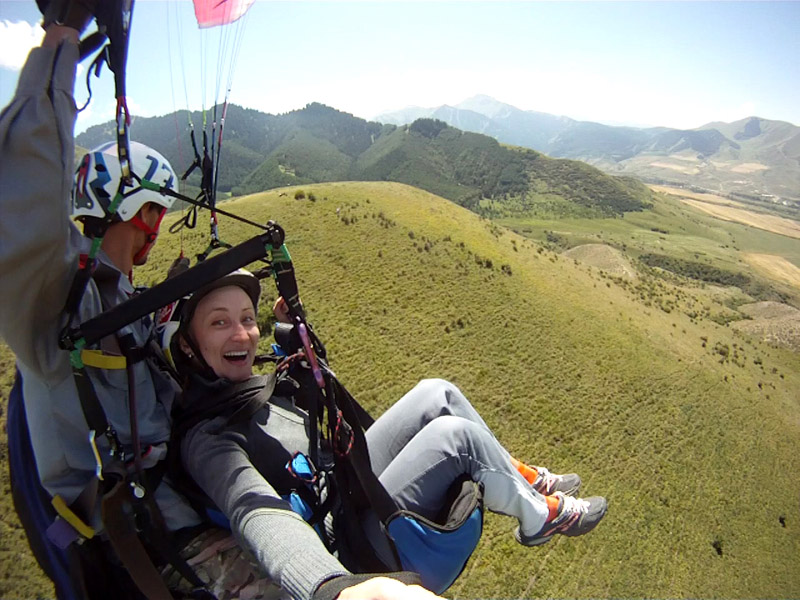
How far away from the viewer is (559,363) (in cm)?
2555

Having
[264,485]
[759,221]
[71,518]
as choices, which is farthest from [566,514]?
[759,221]

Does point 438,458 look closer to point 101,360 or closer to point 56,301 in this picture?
point 101,360

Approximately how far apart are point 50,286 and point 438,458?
2458 mm

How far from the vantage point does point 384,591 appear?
4.77ft

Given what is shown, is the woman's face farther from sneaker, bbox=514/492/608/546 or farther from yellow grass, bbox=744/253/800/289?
yellow grass, bbox=744/253/800/289

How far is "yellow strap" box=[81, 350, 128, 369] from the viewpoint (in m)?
1.99

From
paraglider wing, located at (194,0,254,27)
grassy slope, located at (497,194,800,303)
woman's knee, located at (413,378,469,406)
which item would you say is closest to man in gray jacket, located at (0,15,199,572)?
woman's knee, located at (413,378,469,406)

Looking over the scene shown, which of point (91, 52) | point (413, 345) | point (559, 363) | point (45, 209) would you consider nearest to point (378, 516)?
point (45, 209)

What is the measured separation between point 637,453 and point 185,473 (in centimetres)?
2430

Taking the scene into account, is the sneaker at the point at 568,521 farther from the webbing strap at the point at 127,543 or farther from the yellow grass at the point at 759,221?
the yellow grass at the point at 759,221

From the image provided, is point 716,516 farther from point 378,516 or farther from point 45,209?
point 45,209

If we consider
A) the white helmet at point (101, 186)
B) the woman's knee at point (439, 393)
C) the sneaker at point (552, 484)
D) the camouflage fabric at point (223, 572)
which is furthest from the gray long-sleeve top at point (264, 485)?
the sneaker at point (552, 484)

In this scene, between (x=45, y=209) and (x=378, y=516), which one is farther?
(x=378, y=516)

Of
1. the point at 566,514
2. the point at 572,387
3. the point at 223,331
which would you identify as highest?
the point at 223,331
